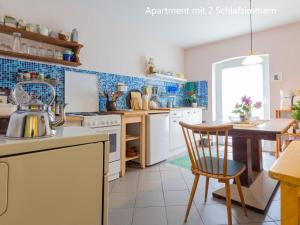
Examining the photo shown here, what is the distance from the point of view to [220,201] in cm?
193

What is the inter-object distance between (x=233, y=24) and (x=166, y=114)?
78.9 inches

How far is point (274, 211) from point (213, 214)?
0.57 m

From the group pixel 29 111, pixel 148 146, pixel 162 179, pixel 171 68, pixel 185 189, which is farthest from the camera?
pixel 171 68

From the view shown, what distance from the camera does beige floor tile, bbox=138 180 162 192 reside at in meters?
2.22

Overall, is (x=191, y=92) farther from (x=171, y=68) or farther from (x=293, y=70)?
(x=293, y=70)

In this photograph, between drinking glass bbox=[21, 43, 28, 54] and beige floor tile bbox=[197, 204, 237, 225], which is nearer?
beige floor tile bbox=[197, 204, 237, 225]

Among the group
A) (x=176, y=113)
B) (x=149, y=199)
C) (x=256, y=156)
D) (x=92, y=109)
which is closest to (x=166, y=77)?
(x=176, y=113)

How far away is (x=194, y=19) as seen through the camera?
3170 mm

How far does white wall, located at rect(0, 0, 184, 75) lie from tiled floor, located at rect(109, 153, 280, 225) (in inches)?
71.8

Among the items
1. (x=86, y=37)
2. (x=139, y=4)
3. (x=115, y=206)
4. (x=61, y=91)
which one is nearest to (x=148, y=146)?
(x=115, y=206)

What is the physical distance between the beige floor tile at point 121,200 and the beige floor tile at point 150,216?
0.13 meters

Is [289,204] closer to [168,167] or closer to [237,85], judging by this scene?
[168,167]

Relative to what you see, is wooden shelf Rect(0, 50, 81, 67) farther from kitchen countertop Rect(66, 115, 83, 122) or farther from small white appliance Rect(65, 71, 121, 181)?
kitchen countertop Rect(66, 115, 83, 122)

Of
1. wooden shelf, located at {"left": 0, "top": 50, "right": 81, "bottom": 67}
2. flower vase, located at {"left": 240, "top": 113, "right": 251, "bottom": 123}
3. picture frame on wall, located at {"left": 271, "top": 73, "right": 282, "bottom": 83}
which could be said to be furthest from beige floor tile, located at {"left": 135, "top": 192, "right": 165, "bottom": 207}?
picture frame on wall, located at {"left": 271, "top": 73, "right": 282, "bottom": 83}
